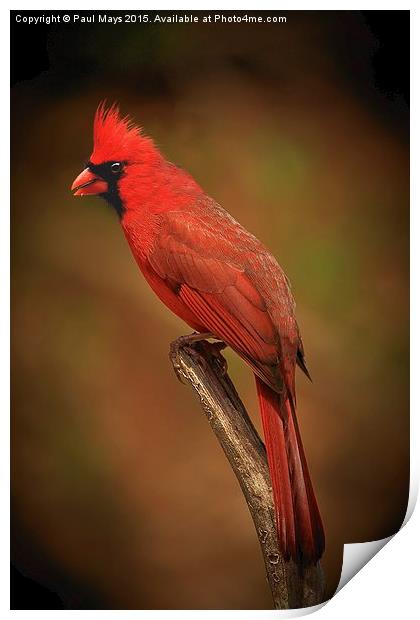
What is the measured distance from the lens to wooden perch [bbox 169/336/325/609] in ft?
8.54

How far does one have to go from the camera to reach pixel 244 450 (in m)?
2.60

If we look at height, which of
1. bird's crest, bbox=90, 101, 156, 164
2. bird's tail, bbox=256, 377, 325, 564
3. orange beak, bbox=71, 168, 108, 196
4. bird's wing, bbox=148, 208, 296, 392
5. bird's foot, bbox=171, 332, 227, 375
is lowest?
bird's tail, bbox=256, 377, 325, 564

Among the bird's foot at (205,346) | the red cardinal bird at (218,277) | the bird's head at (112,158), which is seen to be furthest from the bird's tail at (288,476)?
the bird's head at (112,158)

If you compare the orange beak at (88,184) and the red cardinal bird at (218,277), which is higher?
the orange beak at (88,184)

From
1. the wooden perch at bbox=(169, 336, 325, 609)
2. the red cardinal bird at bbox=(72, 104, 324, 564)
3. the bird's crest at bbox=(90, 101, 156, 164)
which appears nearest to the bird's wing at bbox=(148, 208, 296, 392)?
the red cardinal bird at bbox=(72, 104, 324, 564)

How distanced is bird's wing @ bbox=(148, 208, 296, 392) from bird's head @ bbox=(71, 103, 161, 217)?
0.62ft

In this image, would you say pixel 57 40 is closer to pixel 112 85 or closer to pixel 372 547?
pixel 112 85

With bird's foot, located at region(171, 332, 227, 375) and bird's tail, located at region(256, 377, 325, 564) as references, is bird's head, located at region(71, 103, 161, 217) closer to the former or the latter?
bird's foot, located at region(171, 332, 227, 375)

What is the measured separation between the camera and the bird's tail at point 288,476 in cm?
256

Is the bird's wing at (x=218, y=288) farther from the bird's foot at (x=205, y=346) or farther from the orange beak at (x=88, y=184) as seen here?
the orange beak at (x=88, y=184)

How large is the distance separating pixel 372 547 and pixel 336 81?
1.49 m

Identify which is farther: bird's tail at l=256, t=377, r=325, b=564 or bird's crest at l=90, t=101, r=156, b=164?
bird's crest at l=90, t=101, r=156, b=164

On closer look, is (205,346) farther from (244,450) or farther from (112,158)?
(112,158)

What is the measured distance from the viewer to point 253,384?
2.65 m
